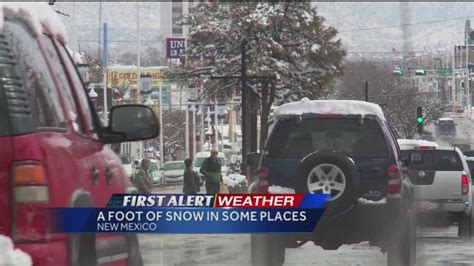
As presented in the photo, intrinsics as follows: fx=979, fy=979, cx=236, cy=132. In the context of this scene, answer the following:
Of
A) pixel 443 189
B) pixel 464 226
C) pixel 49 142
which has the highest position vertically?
pixel 49 142

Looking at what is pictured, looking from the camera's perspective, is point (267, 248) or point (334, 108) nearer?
point (267, 248)

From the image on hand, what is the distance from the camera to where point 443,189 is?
14.7 meters

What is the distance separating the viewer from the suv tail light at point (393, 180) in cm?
807

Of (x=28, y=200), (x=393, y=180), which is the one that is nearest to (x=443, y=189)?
(x=393, y=180)

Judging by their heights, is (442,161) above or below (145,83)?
below

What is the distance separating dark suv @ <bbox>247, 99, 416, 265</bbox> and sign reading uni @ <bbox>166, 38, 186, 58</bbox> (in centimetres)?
1830

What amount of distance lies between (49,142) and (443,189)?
467 inches

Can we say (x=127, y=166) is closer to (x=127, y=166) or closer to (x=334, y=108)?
(x=127, y=166)

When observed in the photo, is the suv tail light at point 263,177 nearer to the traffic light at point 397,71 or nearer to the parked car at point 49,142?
the parked car at point 49,142

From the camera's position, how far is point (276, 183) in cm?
793

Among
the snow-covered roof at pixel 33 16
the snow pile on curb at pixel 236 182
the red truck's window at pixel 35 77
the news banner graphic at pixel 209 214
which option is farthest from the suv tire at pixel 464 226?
the red truck's window at pixel 35 77

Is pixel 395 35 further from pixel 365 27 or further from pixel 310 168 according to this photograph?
pixel 310 168

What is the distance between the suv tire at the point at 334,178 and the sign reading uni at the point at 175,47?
64.8 ft

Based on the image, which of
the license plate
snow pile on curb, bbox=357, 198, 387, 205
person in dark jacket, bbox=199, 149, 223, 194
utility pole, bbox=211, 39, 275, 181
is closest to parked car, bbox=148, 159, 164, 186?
person in dark jacket, bbox=199, 149, 223, 194
